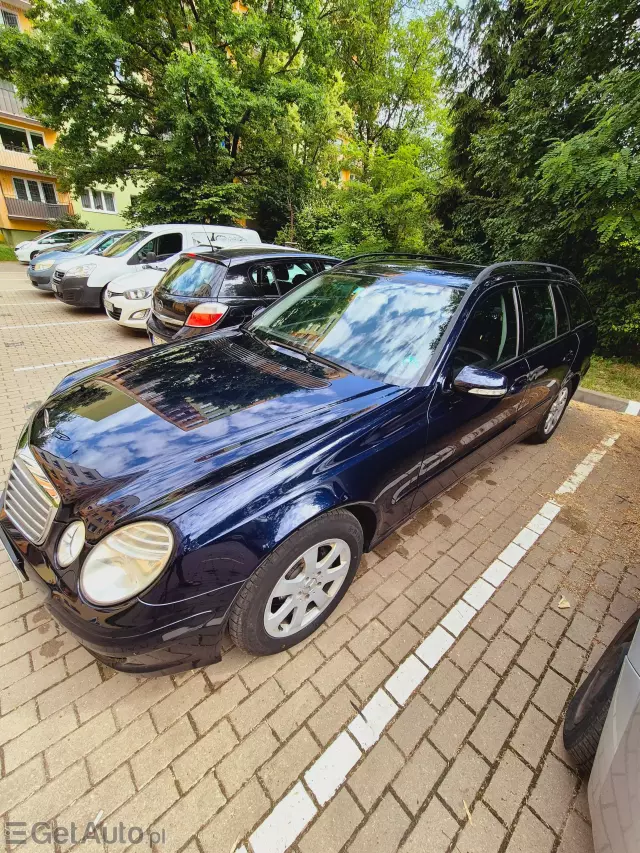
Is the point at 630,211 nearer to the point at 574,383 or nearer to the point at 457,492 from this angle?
the point at 574,383

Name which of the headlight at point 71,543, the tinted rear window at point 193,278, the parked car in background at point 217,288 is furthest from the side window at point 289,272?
the headlight at point 71,543

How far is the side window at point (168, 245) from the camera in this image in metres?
8.11

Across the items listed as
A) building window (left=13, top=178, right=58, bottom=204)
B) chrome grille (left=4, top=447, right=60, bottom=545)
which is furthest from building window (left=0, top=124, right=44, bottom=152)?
chrome grille (left=4, top=447, right=60, bottom=545)

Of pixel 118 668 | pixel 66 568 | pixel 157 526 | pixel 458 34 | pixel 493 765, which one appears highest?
pixel 458 34

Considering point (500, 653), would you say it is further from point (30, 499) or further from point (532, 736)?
point (30, 499)

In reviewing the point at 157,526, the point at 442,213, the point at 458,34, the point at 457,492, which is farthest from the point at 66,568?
the point at 458,34

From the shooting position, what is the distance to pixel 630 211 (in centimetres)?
505

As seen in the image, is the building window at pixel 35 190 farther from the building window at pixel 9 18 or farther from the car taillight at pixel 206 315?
the car taillight at pixel 206 315

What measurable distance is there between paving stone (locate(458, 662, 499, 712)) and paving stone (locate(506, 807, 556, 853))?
0.38 m

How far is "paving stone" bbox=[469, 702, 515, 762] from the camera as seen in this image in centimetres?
164

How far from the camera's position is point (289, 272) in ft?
17.6

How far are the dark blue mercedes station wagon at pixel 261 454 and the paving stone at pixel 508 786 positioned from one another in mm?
947

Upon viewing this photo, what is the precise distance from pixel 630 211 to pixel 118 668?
7.13m

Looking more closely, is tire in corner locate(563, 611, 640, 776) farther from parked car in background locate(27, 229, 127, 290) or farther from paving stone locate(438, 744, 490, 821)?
parked car in background locate(27, 229, 127, 290)
